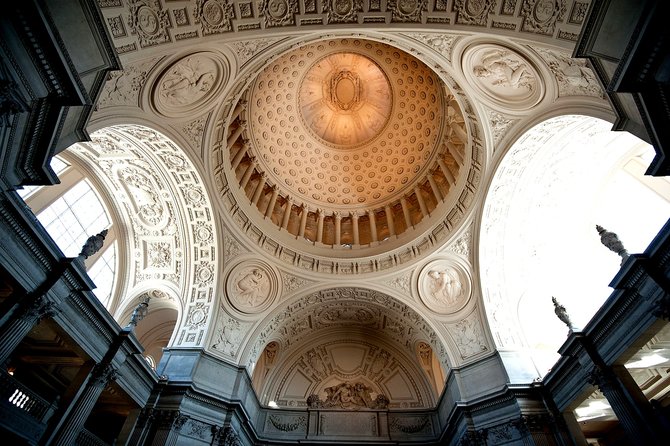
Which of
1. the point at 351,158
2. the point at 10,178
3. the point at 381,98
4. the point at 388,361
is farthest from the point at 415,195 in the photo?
the point at 10,178

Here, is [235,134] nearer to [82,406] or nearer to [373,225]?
[373,225]

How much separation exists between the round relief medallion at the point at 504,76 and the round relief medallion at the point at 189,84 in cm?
767

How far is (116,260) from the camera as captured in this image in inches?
612

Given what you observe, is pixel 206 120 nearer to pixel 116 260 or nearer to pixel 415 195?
pixel 116 260

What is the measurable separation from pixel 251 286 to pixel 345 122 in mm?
10271

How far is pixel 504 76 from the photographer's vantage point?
11.4 metres

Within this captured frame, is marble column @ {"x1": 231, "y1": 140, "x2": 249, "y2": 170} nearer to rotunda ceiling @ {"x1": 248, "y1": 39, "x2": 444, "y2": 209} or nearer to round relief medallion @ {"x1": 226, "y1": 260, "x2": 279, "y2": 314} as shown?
rotunda ceiling @ {"x1": 248, "y1": 39, "x2": 444, "y2": 209}

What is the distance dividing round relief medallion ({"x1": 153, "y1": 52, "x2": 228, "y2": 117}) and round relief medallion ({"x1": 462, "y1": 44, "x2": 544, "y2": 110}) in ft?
25.1

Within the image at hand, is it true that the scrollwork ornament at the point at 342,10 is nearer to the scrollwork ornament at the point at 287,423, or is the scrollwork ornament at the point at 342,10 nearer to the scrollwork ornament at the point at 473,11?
the scrollwork ornament at the point at 473,11

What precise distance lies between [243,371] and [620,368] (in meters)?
12.6

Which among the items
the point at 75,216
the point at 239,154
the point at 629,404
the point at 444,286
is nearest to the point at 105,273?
the point at 75,216

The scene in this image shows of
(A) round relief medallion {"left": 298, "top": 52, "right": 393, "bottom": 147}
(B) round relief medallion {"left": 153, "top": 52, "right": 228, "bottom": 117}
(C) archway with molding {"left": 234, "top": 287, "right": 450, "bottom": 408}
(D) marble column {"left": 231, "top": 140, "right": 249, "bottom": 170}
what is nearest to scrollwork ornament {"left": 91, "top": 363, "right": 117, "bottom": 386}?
(C) archway with molding {"left": 234, "top": 287, "right": 450, "bottom": 408}

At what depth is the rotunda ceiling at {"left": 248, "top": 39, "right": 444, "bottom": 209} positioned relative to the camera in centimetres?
1830

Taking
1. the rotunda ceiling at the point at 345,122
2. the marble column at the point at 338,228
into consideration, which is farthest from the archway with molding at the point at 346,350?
the rotunda ceiling at the point at 345,122
